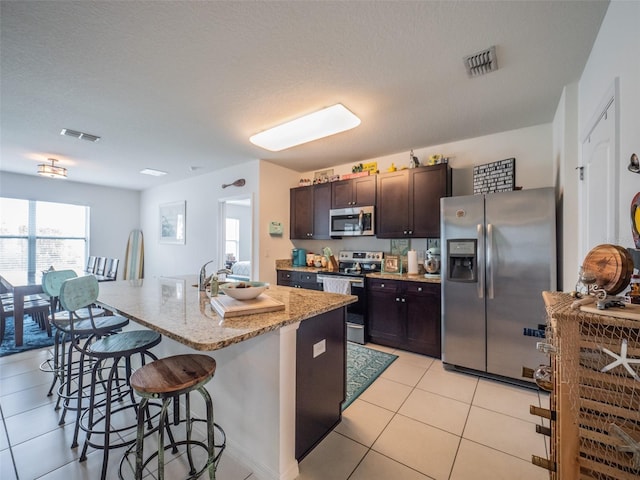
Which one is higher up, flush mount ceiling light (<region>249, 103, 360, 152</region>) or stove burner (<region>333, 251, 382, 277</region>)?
flush mount ceiling light (<region>249, 103, 360, 152</region>)

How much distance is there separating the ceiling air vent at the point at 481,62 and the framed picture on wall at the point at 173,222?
5.16 metres

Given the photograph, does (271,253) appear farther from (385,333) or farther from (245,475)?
(245,475)

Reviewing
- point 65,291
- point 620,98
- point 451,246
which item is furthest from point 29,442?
point 620,98

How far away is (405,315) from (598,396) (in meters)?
2.49

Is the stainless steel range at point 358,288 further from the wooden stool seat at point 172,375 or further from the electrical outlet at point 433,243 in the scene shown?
the wooden stool seat at point 172,375

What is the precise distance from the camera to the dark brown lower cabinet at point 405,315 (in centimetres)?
298

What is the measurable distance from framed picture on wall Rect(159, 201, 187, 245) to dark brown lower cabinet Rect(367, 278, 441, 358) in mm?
4063

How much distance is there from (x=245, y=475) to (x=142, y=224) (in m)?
6.57

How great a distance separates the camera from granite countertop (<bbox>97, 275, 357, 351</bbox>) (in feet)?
3.79

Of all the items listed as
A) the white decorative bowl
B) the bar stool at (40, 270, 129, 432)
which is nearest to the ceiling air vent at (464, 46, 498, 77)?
the white decorative bowl

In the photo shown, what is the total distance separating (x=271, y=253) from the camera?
13.9 ft

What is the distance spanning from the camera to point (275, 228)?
14.1ft

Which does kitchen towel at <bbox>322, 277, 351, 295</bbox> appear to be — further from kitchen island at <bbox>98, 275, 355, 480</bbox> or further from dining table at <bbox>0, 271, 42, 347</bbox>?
dining table at <bbox>0, 271, 42, 347</bbox>

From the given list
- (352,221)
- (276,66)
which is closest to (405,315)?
(352,221)
